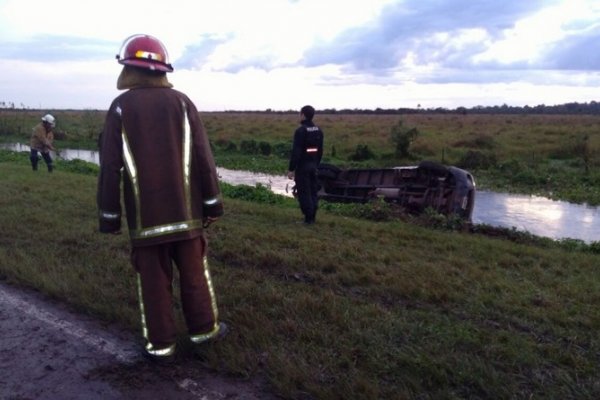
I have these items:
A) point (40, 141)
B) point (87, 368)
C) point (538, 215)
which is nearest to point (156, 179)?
point (87, 368)

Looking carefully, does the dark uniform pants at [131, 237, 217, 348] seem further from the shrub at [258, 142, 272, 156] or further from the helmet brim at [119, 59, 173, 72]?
the shrub at [258, 142, 272, 156]

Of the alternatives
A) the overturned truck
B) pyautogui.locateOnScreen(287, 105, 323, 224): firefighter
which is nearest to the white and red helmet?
pyautogui.locateOnScreen(287, 105, 323, 224): firefighter

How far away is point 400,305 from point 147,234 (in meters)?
2.40

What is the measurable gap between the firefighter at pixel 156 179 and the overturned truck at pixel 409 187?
7.29 meters

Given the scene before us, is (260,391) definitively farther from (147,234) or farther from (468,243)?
(468,243)

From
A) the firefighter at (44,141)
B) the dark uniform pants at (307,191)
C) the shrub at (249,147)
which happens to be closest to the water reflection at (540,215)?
the dark uniform pants at (307,191)

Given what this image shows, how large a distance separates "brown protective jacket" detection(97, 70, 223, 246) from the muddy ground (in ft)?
2.83

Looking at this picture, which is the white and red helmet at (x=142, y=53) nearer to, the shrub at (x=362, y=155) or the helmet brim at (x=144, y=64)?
the helmet brim at (x=144, y=64)

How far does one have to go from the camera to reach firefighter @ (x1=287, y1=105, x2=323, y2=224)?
8898 millimetres

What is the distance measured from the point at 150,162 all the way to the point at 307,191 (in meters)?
5.65

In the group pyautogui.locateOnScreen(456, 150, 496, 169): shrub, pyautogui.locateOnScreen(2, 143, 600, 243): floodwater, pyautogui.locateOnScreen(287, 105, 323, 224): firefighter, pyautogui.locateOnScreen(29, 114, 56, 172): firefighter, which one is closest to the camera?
pyautogui.locateOnScreen(287, 105, 323, 224): firefighter

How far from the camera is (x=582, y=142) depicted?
25969 millimetres

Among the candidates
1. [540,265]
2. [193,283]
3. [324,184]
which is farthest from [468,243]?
[324,184]

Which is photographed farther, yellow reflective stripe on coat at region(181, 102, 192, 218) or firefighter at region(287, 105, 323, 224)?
firefighter at region(287, 105, 323, 224)
